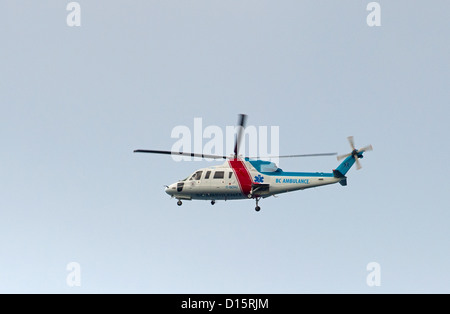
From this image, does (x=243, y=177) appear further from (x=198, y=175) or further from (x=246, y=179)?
(x=198, y=175)

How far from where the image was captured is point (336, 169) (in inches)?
2680

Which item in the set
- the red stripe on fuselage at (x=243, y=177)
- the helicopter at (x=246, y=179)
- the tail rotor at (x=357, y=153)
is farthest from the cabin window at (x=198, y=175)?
the tail rotor at (x=357, y=153)

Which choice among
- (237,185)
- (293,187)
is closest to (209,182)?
(237,185)

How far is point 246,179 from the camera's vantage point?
232ft

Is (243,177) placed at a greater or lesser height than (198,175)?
lesser

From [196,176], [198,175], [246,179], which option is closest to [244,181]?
[246,179]

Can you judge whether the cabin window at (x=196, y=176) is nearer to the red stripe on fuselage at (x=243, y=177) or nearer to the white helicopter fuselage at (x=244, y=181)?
the white helicopter fuselage at (x=244, y=181)

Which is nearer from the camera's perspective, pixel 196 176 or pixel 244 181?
pixel 244 181

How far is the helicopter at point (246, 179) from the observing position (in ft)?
225

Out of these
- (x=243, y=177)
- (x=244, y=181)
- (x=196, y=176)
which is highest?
(x=196, y=176)

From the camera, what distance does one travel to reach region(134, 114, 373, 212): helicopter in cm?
6850

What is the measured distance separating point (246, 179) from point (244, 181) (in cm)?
31
